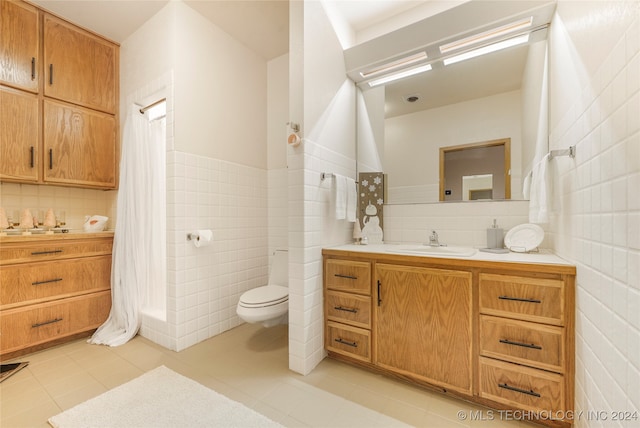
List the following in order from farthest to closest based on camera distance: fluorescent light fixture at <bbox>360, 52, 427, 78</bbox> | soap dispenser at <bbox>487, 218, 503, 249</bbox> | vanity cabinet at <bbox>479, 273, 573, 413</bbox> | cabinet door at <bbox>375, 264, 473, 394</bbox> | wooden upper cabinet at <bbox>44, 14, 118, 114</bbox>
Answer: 1. wooden upper cabinet at <bbox>44, 14, 118, 114</bbox>
2. fluorescent light fixture at <bbox>360, 52, 427, 78</bbox>
3. soap dispenser at <bbox>487, 218, 503, 249</bbox>
4. cabinet door at <bbox>375, 264, 473, 394</bbox>
5. vanity cabinet at <bbox>479, 273, 573, 413</bbox>

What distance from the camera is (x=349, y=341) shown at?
71.8 inches

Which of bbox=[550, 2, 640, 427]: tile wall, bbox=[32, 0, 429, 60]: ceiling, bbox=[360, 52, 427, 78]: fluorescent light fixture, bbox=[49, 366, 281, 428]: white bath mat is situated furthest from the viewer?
bbox=[32, 0, 429, 60]: ceiling

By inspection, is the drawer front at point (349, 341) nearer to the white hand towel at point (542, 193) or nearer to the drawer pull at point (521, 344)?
the drawer pull at point (521, 344)

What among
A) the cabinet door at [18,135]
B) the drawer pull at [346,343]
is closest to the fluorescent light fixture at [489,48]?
the drawer pull at [346,343]

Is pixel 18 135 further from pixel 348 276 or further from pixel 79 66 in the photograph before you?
pixel 348 276

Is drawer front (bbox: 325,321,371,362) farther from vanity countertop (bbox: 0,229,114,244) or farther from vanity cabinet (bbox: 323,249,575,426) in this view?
vanity countertop (bbox: 0,229,114,244)

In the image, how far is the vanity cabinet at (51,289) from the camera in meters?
1.90

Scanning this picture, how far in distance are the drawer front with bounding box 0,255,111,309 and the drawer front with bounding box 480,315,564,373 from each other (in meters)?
2.97

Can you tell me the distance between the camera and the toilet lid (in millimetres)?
1985

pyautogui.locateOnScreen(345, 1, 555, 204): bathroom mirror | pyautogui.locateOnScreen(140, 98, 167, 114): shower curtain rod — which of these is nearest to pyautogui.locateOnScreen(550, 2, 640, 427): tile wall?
pyautogui.locateOnScreen(345, 1, 555, 204): bathroom mirror

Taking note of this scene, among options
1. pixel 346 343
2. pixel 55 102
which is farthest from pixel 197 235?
pixel 55 102

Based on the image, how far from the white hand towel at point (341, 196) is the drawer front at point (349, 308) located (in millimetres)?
557

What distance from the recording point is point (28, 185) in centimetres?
236

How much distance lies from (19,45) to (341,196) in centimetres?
282
